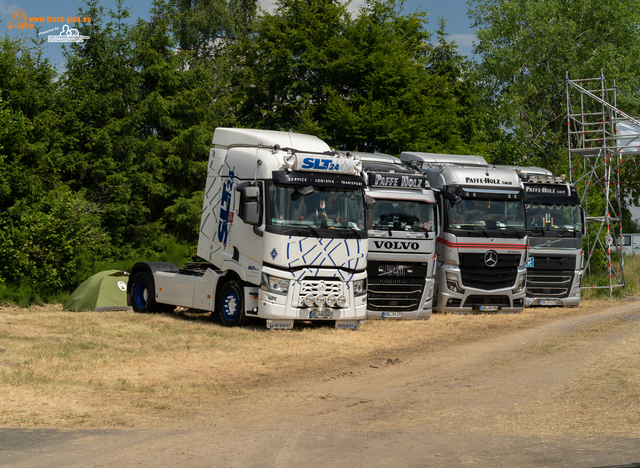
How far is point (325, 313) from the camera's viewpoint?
1446cm

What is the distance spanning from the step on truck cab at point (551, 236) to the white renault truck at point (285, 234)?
769 centimetres

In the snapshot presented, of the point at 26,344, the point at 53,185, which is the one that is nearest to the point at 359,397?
the point at 26,344

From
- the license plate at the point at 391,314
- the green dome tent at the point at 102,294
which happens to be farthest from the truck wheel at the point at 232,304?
the green dome tent at the point at 102,294

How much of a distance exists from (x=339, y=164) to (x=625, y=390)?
7267 mm

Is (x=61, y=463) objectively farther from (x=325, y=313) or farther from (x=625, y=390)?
(x=325, y=313)

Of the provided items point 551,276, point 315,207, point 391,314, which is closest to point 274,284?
point 315,207

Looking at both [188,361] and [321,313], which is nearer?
[188,361]

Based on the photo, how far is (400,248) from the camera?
662 inches

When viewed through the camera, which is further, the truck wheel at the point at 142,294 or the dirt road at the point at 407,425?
the truck wheel at the point at 142,294

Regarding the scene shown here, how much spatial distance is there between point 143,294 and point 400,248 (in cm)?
657

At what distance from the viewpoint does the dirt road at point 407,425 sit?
6.30 metres

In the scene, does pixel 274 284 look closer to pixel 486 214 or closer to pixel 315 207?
pixel 315 207

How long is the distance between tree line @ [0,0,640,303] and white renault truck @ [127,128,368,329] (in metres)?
12.6

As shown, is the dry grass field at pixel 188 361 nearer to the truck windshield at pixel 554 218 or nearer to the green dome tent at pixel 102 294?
the truck windshield at pixel 554 218
